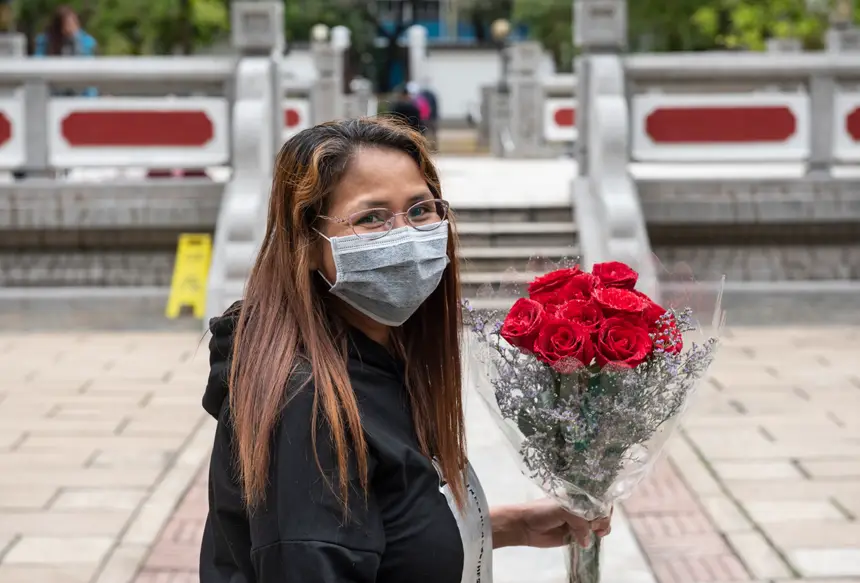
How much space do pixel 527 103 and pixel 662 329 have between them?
778 inches

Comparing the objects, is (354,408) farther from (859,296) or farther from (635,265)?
(859,296)

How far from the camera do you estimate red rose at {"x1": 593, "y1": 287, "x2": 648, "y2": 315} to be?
2.18m

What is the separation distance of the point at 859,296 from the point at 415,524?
8.93 m

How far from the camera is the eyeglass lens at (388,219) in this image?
6.54 feet

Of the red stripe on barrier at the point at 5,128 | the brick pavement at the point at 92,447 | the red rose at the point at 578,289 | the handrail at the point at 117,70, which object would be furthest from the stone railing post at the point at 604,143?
the red rose at the point at 578,289

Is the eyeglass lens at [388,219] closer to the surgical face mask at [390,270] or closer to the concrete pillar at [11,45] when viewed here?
the surgical face mask at [390,270]

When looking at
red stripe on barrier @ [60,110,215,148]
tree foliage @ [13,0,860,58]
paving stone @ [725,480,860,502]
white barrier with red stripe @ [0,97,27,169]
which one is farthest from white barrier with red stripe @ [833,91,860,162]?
tree foliage @ [13,0,860,58]

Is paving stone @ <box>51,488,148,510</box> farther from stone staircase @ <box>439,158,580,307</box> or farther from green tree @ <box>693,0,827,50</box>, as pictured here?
green tree @ <box>693,0,827,50</box>

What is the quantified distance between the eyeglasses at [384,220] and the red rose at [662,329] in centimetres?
45

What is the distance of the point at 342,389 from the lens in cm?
186

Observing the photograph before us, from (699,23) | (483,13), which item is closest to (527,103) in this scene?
(699,23)

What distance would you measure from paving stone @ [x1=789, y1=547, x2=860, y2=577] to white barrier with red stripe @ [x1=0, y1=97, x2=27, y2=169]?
7.37m

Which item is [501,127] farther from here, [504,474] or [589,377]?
[589,377]

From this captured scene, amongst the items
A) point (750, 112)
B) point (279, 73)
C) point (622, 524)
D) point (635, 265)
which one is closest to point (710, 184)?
point (750, 112)
